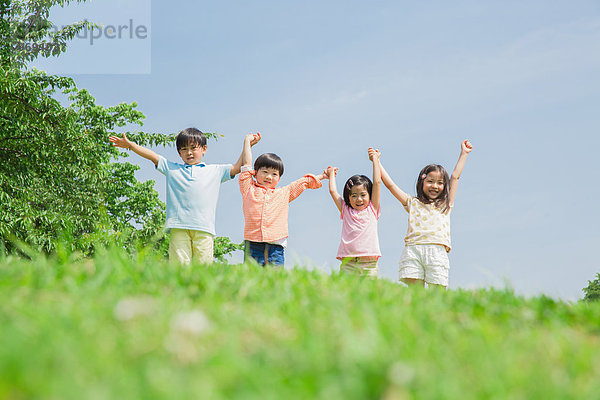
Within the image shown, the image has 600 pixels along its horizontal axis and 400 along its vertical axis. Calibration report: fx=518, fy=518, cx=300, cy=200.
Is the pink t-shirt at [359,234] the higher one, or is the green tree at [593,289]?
the pink t-shirt at [359,234]

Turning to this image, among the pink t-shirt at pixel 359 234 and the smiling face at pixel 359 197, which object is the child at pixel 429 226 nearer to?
the smiling face at pixel 359 197

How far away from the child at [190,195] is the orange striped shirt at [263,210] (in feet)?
1.58

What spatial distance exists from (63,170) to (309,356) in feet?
57.0

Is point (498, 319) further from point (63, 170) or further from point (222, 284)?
point (63, 170)

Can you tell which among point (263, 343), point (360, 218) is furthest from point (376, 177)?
point (263, 343)

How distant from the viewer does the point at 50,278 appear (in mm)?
2898

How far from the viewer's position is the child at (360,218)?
27.3 ft

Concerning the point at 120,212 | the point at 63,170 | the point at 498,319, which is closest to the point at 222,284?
the point at 498,319

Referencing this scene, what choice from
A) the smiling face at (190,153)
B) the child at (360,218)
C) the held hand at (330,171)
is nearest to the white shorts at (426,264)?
the child at (360,218)

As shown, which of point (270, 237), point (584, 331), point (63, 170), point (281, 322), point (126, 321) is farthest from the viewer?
point (63, 170)

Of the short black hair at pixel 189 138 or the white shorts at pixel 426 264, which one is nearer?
the white shorts at pixel 426 264

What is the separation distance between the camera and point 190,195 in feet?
24.8

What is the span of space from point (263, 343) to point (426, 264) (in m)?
5.87

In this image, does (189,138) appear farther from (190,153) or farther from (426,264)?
(426,264)
